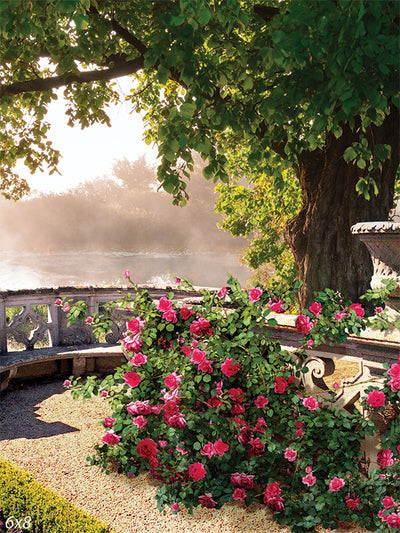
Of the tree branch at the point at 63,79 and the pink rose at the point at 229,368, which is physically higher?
the tree branch at the point at 63,79

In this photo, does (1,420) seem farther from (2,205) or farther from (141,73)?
(2,205)

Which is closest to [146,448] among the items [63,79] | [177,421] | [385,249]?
[177,421]

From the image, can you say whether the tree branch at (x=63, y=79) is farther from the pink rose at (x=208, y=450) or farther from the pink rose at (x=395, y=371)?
the pink rose at (x=395, y=371)

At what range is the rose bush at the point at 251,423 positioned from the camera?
3521 mm

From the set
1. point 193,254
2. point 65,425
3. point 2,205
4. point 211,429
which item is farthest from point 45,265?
point 211,429

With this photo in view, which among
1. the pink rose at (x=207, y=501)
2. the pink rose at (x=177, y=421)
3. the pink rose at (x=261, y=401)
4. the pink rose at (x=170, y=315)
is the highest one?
the pink rose at (x=170, y=315)

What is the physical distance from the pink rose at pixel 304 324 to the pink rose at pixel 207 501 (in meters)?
1.53

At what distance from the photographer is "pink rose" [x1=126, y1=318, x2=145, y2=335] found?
14.3 ft

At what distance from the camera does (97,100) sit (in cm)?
866

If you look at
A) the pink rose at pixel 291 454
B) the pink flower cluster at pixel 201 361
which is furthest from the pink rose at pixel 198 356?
the pink rose at pixel 291 454

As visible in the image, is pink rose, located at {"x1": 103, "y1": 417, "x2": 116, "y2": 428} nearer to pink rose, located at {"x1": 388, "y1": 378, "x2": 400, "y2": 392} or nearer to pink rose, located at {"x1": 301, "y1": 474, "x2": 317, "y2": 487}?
pink rose, located at {"x1": 301, "y1": 474, "x2": 317, "y2": 487}

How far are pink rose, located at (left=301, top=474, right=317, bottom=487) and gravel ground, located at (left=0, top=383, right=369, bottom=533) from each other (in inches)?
13.6

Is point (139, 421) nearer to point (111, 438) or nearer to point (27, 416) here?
point (111, 438)

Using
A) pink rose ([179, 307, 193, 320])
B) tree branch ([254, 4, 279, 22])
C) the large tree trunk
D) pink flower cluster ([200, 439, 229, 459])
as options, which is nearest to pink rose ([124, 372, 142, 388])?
pink rose ([179, 307, 193, 320])
